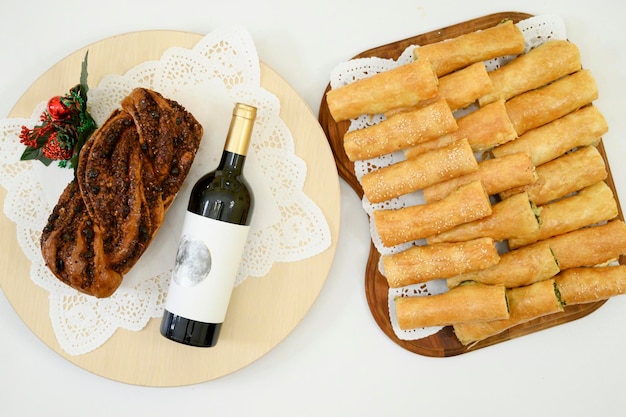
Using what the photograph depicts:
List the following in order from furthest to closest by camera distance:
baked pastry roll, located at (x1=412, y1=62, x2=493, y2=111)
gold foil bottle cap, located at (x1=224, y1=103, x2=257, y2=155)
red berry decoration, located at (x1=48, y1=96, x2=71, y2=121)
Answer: baked pastry roll, located at (x1=412, y1=62, x2=493, y2=111) → red berry decoration, located at (x1=48, y1=96, x2=71, y2=121) → gold foil bottle cap, located at (x1=224, y1=103, x2=257, y2=155)

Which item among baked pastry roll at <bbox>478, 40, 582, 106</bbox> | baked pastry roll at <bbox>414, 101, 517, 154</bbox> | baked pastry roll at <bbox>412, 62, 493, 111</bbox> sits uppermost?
baked pastry roll at <bbox>478, 40, 582, 106</bbox>

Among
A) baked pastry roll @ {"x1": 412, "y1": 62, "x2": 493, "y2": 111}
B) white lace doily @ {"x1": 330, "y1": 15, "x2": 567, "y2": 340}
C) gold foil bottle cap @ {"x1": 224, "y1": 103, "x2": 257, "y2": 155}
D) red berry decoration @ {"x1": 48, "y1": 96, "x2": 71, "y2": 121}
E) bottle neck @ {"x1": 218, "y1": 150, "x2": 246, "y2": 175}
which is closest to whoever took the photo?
gold foil bottle cap @ {"x1": 224, "y1": 103, "x2": 257, "y2": 155}

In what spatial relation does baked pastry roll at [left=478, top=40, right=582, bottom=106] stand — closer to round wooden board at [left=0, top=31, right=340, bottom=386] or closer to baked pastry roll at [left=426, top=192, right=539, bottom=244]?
baked pastry roll at [left=426, top=192, right=539, bottom=244]

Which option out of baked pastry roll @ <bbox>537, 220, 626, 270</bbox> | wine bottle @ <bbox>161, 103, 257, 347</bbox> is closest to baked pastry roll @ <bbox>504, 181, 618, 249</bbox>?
baked pastry roll @ <bbox>537, 220, 626, 270</bbox>

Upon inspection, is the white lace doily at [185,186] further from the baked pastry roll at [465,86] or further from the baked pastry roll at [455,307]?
the baked pastry roll at [465,86]

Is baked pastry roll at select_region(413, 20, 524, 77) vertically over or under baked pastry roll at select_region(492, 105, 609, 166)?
over
